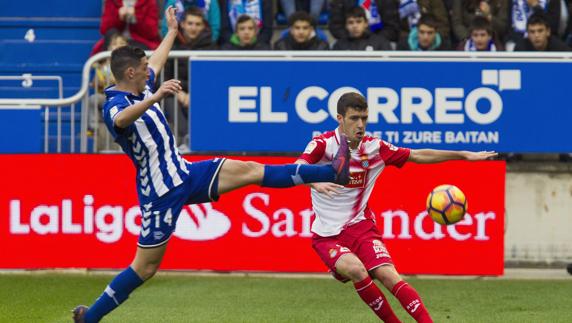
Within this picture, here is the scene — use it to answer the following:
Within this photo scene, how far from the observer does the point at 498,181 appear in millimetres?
14008

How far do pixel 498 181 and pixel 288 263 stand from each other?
8.16ft

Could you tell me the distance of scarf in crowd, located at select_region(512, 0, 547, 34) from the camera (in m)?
16.1

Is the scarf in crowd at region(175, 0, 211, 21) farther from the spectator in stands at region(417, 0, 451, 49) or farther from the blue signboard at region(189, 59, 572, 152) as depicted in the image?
the spectator in stands at region(417, 0, 451, 49)

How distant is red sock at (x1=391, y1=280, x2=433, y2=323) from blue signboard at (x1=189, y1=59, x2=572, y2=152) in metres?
4.43

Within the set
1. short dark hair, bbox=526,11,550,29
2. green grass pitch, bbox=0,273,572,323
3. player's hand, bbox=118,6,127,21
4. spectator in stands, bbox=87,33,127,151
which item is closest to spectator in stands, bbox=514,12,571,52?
short dark hair, bbox=526,11,550,29

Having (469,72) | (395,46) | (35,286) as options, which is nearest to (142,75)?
(35,286)

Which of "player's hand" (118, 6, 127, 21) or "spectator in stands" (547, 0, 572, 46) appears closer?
"spectator in stands" (547, 0, 572, 46)

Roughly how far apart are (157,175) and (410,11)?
756cm

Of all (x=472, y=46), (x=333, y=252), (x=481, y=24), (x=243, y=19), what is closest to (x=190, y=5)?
(x=243, y=19)

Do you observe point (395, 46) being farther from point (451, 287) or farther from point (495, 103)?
point (451, 287)

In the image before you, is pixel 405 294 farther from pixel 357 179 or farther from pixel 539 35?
pixel 539 35

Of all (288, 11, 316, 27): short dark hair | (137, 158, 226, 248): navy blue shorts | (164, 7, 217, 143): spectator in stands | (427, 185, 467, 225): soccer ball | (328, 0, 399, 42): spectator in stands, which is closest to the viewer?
(137, 158, 226, 248): navy blue shorts

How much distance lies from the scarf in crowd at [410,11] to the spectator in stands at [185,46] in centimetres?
253

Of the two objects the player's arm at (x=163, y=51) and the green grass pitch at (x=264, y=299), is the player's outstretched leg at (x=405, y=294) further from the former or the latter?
the player's arm at (x=163, y=51)
